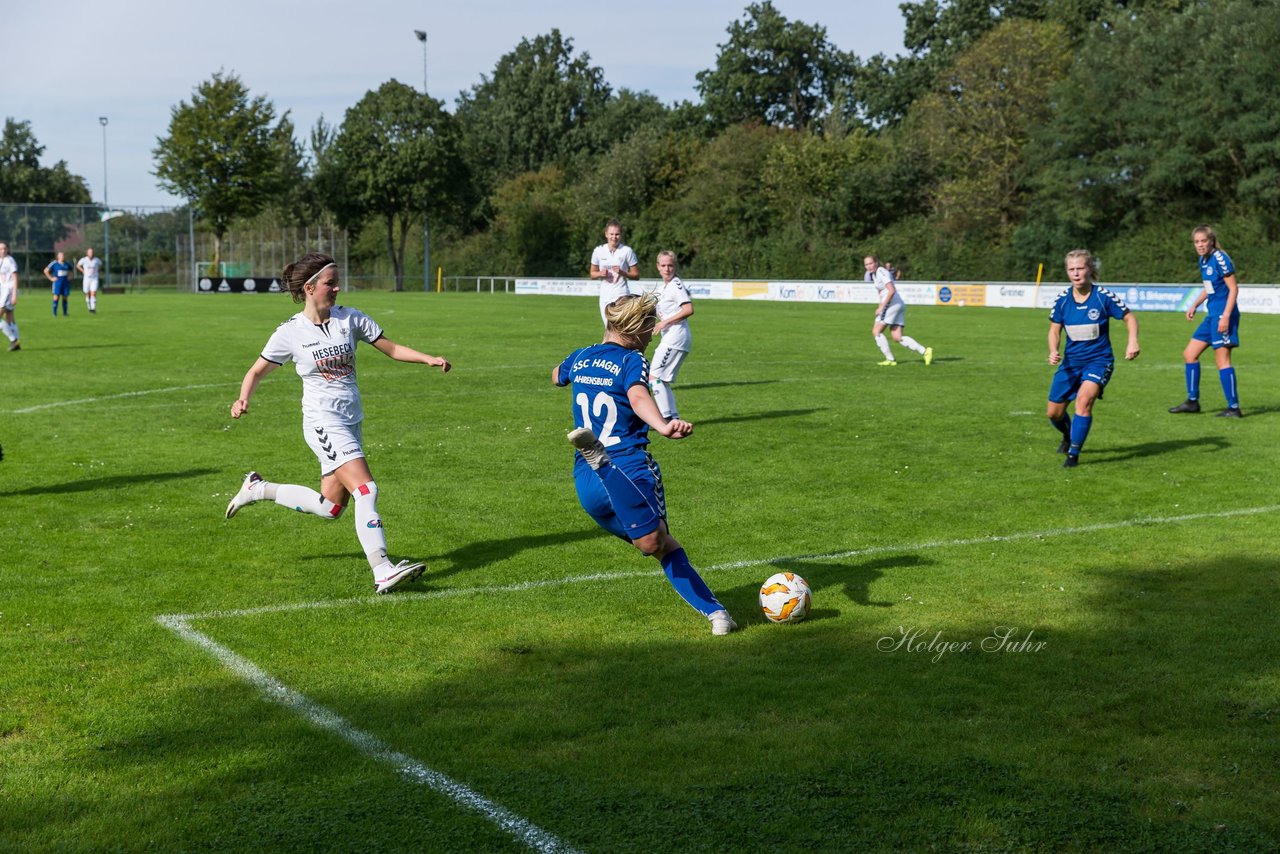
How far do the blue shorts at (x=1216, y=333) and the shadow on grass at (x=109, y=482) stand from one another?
11760mm

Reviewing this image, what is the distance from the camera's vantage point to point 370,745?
5.02m

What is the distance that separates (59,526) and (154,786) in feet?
17.1

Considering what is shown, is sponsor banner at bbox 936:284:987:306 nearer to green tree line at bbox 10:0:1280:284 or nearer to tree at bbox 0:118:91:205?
green tree line at bbox 10:0:1280:284

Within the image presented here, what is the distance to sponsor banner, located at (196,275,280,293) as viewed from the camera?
68812 millimetres

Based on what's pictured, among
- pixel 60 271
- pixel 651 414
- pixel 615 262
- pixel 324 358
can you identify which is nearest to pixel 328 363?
pixel 324 358

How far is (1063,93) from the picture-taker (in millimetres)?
56469

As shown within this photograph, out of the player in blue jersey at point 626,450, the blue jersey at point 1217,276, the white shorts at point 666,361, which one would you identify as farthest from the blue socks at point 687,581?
the blue jersey at point 1217,276

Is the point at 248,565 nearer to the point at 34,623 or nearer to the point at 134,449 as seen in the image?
the point at 34,623

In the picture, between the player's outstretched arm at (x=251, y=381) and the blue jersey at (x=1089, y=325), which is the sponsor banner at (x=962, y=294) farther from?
the player's outstretched arm at (x=251, y=381)

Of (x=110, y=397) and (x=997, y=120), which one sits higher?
(x=997, y=120)

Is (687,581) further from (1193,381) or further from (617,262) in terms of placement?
(1193,381)

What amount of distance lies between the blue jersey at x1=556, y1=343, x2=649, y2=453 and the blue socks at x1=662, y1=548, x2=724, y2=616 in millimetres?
591

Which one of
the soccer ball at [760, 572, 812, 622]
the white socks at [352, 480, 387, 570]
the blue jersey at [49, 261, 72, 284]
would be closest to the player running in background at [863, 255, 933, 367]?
the white socks at [352, 480, 387, 570]

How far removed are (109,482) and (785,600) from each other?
6761 millimetres
